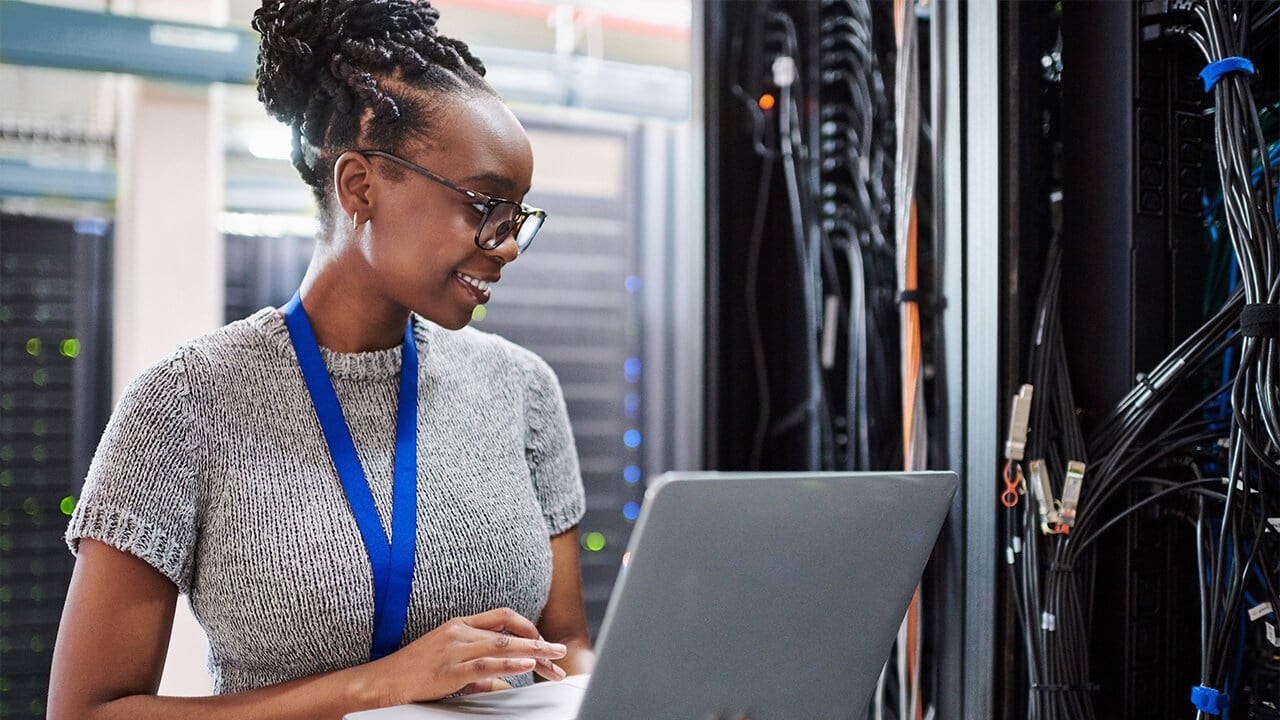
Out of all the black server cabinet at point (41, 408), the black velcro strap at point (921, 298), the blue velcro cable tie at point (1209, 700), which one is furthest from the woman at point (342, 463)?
the black server cabinet at point (41, 408)

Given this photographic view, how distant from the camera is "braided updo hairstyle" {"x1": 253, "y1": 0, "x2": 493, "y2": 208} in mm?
1025

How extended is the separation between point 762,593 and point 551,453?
23.6 inches

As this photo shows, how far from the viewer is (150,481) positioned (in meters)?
0.93

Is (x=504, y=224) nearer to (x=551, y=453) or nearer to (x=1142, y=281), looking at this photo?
(x=551, y=453)

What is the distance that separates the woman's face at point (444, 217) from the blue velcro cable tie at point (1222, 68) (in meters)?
0.65

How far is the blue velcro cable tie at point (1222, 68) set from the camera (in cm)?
86

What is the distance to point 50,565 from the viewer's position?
2387mm

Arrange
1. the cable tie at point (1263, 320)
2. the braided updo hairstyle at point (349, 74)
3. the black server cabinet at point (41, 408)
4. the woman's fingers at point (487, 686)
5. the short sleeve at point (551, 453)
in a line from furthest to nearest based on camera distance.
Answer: the black server cabinet at point (41, 408) → the short sleeve at point (551, 453) → the braided updo hairstyle at point (349, 74) → the woman's fingers at point (487, 686) → the cable tie at point (1263, 320)

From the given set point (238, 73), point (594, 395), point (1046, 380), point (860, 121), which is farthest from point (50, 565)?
point (1046, 380)

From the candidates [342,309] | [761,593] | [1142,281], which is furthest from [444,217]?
[1142,281]

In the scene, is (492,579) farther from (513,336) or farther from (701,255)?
(513,336)

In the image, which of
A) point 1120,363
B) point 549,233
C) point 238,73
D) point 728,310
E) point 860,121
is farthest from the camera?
point 549,233

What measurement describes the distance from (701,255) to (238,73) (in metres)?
1.31

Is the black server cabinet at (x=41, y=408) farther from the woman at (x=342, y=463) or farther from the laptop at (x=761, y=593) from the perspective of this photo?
the laptop at (x=761, y=593)
